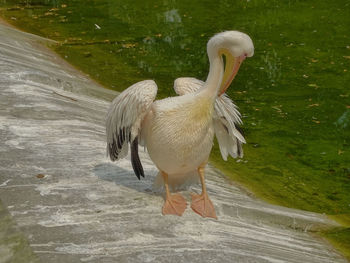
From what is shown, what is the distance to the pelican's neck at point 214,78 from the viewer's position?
12.8ft

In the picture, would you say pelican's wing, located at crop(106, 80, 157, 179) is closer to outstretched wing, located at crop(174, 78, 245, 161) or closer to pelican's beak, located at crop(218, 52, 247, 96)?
outstretched wing, located at crop(174, 78, 245, 161)

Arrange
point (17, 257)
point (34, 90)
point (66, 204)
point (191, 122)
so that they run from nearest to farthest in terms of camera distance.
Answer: point (17, 257)
point (191, 122)
point (66, 204)
point (34, 90)

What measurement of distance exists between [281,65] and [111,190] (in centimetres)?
567

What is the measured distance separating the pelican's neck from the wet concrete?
98 cm

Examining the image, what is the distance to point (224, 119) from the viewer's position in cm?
422

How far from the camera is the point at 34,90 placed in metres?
6.94

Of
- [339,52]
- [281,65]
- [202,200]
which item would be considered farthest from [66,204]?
[339,52]

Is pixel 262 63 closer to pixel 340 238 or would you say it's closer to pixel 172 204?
pixel 340 238

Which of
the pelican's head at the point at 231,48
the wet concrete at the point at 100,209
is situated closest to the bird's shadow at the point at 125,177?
the wet concrete at the point at 100,209

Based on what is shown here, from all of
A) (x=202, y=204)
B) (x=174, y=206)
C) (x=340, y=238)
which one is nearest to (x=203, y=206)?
(x=202, y=204)

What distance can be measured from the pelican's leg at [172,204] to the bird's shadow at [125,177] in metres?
0.32

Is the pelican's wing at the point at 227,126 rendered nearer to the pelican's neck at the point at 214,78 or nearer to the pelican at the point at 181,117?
the pelican at the point at 181,117

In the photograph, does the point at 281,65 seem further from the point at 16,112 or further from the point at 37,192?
the point at 37,192

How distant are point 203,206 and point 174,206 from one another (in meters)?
0.24
